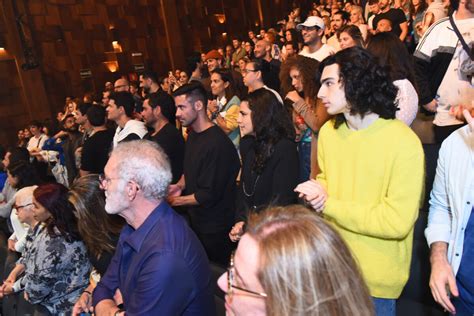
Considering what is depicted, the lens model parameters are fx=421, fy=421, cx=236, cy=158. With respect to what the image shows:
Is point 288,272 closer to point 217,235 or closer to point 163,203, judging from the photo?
point 163,203

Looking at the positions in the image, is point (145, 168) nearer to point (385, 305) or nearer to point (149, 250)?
point (149, 250)

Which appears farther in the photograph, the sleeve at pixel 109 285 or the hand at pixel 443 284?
the sleeve at pixel 109 285

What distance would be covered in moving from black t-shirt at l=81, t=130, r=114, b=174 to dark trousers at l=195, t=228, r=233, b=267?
1.51 meters

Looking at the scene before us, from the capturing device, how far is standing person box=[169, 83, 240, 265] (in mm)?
2693

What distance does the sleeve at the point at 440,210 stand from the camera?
141 centimetres

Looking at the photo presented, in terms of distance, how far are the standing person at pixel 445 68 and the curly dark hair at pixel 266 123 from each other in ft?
2.69

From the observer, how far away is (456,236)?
1328 millimetres

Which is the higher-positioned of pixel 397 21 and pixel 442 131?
pixel 397 21

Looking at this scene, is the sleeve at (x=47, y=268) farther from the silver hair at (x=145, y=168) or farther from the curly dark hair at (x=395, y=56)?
the curly dark hair at (x=395, y=56)

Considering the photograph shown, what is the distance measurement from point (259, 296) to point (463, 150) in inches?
34.4

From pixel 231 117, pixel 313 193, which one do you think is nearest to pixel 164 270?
pixel 313 193

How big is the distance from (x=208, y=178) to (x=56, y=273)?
102 cm

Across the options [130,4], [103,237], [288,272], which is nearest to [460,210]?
[288,272]

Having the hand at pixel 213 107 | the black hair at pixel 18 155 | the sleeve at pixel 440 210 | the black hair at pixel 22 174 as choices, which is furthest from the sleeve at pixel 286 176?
the black hair at pixel 18 155
